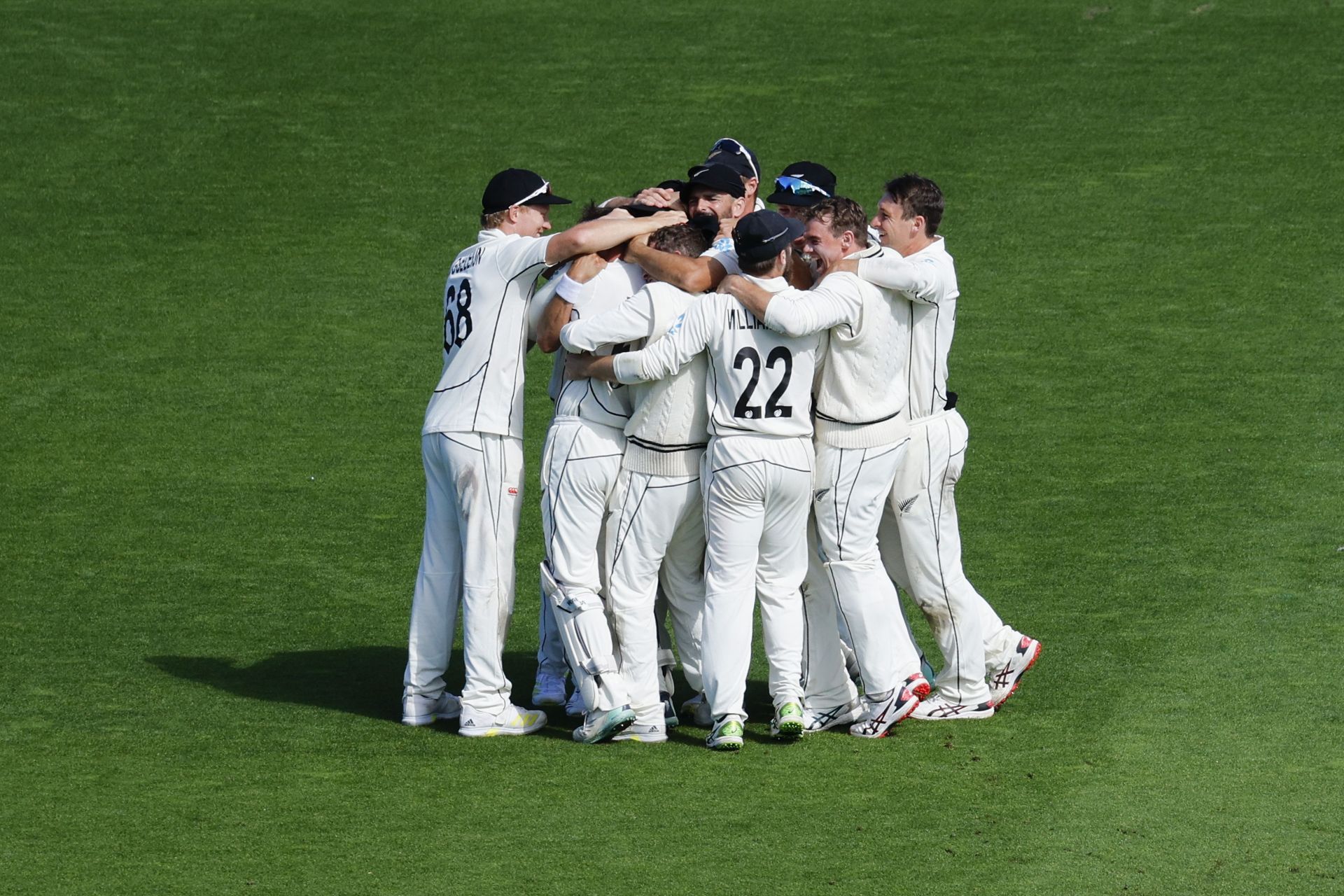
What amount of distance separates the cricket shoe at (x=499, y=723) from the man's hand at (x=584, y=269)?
1610mm

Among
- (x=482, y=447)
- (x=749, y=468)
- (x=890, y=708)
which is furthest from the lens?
(x=482, y=447)

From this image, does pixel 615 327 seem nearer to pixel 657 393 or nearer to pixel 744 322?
pixel 657 393

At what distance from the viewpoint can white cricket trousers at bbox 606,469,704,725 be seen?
6.30 metres

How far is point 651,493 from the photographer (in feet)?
20.6

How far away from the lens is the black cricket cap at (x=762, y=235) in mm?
6023

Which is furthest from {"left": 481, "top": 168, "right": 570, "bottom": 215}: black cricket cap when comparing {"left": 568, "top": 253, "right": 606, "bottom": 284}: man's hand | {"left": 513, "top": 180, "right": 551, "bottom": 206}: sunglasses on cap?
{"left": 568, "top": 253, "right": 606, "bottom": 284}: man's hand

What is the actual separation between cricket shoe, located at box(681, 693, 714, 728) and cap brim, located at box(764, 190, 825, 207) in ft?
6.28

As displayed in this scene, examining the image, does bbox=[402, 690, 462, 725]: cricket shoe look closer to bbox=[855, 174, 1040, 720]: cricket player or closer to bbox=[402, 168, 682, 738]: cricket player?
bbox=[402, 168, 682, 738]: cricket player

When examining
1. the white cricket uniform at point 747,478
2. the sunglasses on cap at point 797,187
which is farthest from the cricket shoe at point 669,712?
the sunglasses on cap at point 797,187

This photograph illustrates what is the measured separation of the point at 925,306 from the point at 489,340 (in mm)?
1627

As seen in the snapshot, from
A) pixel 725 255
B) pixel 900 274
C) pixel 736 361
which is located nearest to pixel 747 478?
pixel 736 361

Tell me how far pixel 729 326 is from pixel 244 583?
331cm

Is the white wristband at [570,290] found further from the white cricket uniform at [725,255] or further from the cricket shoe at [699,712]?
the cricket shoe at [699,712]

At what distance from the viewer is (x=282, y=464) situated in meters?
9.75
